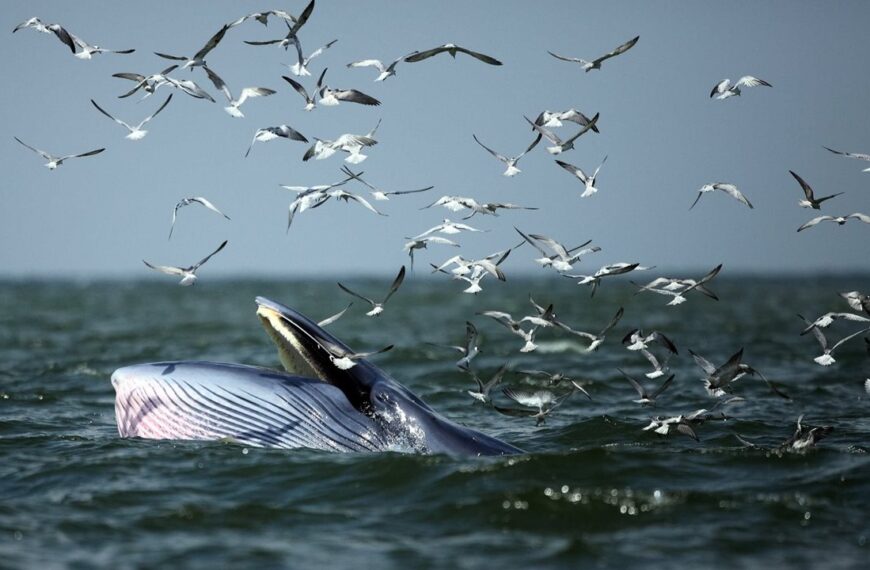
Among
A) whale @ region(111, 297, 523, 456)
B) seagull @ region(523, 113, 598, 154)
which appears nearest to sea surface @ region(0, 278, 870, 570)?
whale @ region(111, 297, 523, 456)

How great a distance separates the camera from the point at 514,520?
863cm

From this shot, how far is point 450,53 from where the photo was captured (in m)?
10.8

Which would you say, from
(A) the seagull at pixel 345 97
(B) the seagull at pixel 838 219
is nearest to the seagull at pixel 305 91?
(A) the seagull at pixel 345 97

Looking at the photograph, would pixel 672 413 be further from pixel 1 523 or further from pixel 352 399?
pixel 1 523

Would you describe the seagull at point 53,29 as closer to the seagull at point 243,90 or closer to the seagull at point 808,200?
the seagull at point 243,90

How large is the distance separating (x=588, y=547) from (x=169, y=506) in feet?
9.92

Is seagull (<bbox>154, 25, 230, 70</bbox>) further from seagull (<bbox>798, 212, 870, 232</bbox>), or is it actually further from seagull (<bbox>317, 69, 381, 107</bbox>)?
seagull (<bbox>798, 212, 870, 232</bbox>)

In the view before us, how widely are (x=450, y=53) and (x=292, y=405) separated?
3410 mm

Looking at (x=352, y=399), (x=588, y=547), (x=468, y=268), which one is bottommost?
(x=588, y=547)

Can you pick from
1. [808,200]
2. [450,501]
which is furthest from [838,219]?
[450,501]

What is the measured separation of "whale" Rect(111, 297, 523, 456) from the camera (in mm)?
9641

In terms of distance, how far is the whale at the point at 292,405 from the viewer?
964 centimetres

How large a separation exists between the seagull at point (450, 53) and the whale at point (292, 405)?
2.70 m

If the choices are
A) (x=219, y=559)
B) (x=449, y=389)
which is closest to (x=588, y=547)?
(x=219, y=559)
